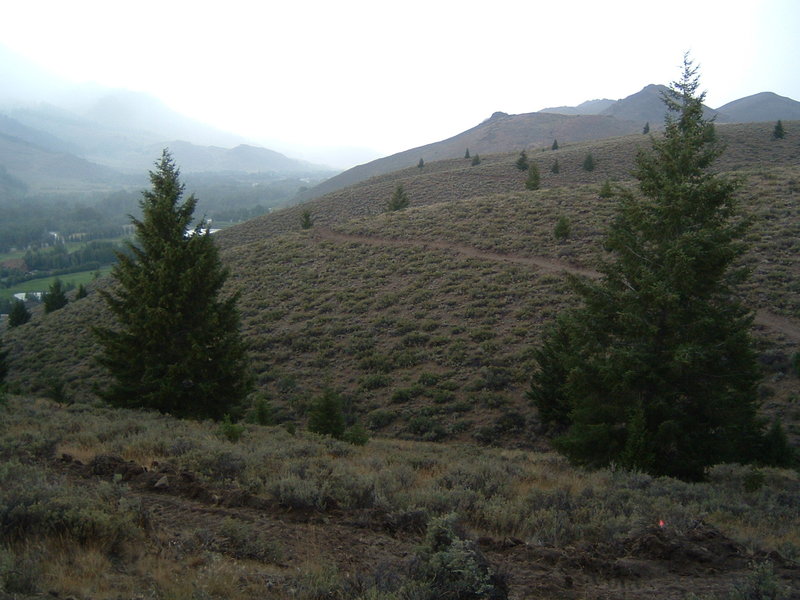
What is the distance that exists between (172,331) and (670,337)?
37.8 feet

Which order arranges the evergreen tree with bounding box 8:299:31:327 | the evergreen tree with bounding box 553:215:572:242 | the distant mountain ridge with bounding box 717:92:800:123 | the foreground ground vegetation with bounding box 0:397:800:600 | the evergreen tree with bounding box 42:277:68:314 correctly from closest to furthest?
the foreground ground vegetation with bounding box 0:397:800:600
the evergreen tree with bounding box 553:215:572:242
the evergreen tree with bounding box 8:299:31:327
the evergreen tree with bounding box 42:277:68:314
the distant mountain ridge with bounding box 717:92:800:123

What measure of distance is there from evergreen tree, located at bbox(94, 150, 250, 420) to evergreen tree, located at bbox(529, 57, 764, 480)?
8680mm

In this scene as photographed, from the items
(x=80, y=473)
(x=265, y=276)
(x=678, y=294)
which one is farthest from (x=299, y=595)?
(x=265, y=276)

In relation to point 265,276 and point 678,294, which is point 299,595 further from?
point 265,276

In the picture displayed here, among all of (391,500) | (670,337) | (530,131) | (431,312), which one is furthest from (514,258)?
(530,131)

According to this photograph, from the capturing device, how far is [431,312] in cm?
2061

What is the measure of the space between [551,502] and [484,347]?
1198 cm

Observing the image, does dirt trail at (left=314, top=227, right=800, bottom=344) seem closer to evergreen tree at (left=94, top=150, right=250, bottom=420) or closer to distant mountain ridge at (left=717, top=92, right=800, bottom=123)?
evergreen tree at (left=94, top=150, right=250, bottom=420)

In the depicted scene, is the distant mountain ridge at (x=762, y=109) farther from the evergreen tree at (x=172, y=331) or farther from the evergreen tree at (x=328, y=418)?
the evergreen tree at (x=172, y=331)

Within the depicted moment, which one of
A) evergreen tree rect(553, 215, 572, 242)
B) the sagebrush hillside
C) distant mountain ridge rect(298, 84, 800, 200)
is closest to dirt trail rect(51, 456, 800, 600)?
the sagebrush hillside

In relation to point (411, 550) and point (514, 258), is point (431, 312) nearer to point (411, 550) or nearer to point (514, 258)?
point (514, 258)

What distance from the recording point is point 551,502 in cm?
545

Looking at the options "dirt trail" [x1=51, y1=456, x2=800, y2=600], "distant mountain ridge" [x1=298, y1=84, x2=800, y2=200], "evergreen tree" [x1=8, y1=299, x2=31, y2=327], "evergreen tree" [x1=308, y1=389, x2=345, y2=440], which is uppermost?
"distant mountain ridge" [x1=298, y1=84, x2=800, y2=200]

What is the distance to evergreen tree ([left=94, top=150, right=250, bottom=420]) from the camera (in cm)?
1214
